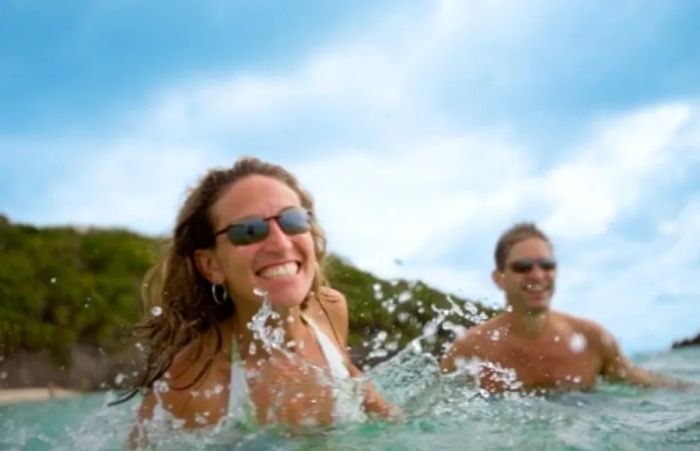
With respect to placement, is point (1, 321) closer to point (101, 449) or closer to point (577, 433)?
point (101, 449)

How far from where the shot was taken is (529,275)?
6605 millimetres

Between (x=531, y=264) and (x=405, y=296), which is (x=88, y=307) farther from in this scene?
(x=531, y=264)

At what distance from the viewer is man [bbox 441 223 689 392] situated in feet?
21.9

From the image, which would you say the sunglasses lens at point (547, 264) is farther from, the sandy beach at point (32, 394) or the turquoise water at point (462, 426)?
the sandy beach at point (32, 394)

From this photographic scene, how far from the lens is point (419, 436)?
14.4 feet

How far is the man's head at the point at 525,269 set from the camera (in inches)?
261

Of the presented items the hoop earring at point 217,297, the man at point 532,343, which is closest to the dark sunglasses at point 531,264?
the man at point 532,343

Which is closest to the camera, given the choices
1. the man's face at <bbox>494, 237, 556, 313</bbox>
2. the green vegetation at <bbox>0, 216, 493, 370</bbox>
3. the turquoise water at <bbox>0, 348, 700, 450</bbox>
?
the turquoise water at <bbox>0, 348, 700, 450</bbox>

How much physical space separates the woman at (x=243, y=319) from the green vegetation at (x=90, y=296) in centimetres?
1176

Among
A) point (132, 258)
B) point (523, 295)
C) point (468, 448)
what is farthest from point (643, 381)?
point (132, 258)

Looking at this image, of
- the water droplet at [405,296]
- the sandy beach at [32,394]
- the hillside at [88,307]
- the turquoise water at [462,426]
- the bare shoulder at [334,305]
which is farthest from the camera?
the water droplet at [405,296]

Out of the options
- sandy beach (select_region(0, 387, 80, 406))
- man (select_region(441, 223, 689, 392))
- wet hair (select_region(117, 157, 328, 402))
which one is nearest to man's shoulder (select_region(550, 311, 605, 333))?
man (select_region(441, 223, 689, 392))

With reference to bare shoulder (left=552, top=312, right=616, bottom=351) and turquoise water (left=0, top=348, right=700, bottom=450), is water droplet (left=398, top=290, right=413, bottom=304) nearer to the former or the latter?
bare shoulder (left=552, top=312, right=616, bottom=351)

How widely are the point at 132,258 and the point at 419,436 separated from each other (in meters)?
17.9
